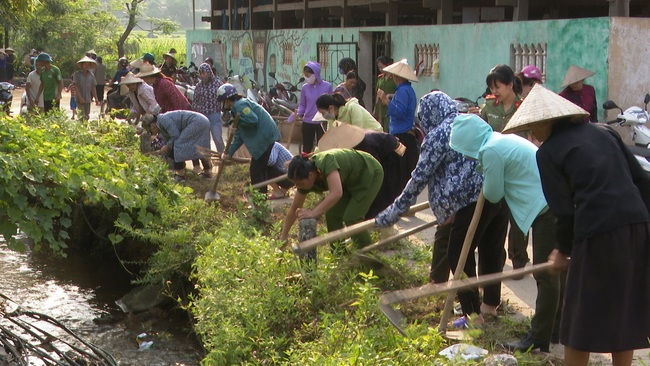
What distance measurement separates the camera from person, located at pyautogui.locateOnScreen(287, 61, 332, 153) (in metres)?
11.6

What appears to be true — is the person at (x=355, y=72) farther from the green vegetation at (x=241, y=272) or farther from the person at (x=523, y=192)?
the person at (x=523, y=192)

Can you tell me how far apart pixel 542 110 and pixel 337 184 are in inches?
87.2

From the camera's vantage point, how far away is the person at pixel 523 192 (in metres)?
5.14

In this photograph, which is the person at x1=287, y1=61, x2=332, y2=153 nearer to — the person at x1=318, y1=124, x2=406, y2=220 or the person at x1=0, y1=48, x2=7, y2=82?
the person at x1=318, y1=124, x2=406, y2=220

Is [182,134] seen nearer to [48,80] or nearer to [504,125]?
[504,125]

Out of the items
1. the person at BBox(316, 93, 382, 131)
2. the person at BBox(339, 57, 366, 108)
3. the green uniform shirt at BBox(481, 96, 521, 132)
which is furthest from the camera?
the person at BBox(339, 57, 366, 108)

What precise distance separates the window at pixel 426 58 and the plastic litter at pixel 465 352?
978cm

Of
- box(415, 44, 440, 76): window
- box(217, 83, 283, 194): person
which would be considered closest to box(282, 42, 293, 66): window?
box(415, 44, 440, 76): window

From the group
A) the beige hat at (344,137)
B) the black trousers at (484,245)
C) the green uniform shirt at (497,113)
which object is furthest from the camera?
the beige hat at (344,137)

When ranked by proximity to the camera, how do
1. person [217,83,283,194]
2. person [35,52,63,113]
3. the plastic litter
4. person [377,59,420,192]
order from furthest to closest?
person [35,52,63,113] → person [217,83,283,194] → person [377,59,420,192] → the plastic litter

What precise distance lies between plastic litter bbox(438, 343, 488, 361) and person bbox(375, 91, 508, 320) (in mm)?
628

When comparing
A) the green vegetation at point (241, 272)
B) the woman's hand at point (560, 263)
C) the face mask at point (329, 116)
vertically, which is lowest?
the green vegetation at point (241, 272)

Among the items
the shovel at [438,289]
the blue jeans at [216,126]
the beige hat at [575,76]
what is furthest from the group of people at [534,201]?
the blue jeans at [216,126]

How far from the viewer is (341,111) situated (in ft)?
28.3
